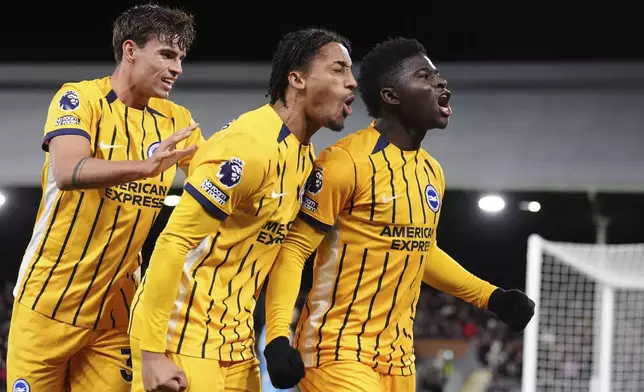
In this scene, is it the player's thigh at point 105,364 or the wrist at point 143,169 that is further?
the player's thigh at point 105,364

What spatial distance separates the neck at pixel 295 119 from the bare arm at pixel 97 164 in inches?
13.2

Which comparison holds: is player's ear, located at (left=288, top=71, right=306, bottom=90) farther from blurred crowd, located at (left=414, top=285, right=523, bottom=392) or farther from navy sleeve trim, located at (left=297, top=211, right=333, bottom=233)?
blurred crowd, located at (left=414, top=285, right=523, bottom=392)

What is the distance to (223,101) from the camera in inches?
325

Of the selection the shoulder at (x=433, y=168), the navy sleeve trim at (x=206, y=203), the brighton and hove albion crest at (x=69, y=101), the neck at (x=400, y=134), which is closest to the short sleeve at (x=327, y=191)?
the neck at (x=400, y=134)

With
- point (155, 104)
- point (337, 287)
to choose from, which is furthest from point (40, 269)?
point (337, 287)

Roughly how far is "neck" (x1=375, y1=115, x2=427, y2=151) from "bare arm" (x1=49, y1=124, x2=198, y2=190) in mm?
864

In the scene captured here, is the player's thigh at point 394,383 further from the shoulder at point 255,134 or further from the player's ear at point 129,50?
the player's ear at point 129,50

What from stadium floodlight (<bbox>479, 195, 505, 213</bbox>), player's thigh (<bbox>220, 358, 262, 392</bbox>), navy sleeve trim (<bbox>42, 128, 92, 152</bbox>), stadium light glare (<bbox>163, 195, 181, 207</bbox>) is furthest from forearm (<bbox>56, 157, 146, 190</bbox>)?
stadium light glare (<bbox>163, 195, 181, 207</bbox>)

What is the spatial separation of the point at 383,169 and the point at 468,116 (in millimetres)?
5127

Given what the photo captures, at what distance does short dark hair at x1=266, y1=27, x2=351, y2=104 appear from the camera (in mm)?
2943

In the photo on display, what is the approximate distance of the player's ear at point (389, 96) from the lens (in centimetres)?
332

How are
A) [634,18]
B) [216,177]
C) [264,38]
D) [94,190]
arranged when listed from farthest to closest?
[264,38]
[634,18]
[94,190]
[216,177]

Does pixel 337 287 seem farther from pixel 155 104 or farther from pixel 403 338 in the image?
pixel 155 104

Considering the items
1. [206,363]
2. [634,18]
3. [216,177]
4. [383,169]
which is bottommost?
[206,363]
